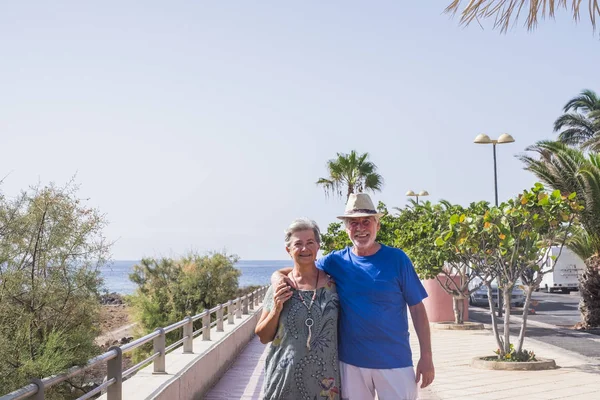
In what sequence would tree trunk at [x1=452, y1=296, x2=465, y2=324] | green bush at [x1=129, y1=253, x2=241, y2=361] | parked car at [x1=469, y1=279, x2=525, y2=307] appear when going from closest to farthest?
tree trunk at [x1=452, y1=296, x2=465, y2=324] < green bush at [x1=129, y1=253, x2=241, y2=361] < parked car at [x1=469, y1=279, x2=525, y2=307]

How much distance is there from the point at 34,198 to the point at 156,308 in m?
20.9

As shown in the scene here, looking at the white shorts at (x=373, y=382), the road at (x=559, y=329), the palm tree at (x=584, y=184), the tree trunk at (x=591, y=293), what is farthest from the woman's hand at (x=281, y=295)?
the tree trunk at (x=591, y=293)

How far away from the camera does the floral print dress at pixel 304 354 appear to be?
4.40m

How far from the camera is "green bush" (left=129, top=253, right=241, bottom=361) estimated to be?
28.0 m

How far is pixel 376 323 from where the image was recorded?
4645mm

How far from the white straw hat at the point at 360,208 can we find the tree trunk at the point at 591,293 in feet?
61.1

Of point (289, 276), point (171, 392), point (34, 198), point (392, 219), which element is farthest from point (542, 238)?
point (392, 219)

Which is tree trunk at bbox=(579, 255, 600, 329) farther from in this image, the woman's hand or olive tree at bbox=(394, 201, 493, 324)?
the woman's hand

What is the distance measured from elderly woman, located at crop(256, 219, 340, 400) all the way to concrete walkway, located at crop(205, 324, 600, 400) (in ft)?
19.8

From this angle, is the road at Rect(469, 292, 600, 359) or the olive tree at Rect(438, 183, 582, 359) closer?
the olive tree at Rect(438, 183, 582, 359)

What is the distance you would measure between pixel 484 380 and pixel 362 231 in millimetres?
7546

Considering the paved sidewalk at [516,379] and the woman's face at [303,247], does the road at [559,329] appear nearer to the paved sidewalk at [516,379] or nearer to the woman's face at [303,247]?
the paved sidewalk at [516,379]

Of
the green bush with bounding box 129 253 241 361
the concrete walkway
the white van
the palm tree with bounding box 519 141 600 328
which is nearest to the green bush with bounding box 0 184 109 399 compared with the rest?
the concrete walkway

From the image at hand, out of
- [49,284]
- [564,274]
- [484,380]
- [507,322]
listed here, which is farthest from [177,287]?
[564,274]
